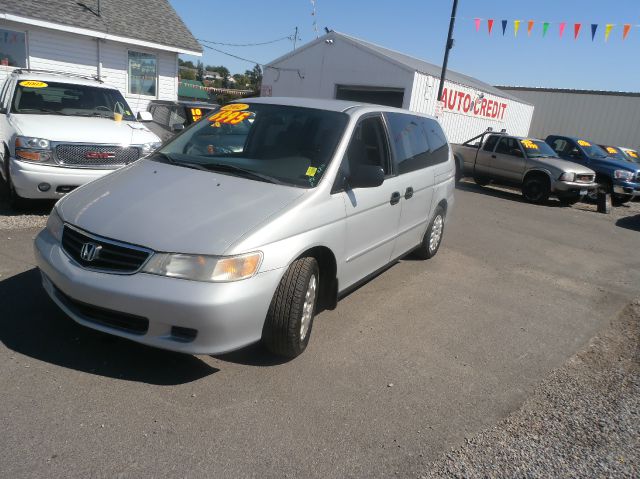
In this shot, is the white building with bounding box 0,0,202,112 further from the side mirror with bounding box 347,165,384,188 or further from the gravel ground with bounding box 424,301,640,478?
the gravel ground with bounding box 424,301,640,478

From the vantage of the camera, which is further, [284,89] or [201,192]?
[284,89]

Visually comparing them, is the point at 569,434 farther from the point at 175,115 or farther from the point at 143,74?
the point at 143,74

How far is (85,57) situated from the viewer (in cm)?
1394

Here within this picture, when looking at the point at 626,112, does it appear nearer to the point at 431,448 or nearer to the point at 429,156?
the point at 429,156

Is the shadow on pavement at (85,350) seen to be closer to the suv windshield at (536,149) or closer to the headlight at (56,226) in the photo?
the headlight at (56,226)

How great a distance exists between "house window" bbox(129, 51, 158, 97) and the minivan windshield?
475 inches

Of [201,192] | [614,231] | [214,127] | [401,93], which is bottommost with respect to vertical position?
[614,231]

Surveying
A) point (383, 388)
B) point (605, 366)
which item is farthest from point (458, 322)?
point (383, 388)

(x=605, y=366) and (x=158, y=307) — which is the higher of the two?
(x=158, y=307)

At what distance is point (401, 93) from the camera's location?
19.8 meters

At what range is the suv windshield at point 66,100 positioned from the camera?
22.7 ft

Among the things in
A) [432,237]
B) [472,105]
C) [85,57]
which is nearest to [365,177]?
[432,237]

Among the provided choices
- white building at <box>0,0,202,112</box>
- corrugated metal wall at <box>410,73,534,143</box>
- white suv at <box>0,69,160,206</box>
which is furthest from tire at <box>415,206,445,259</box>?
corrugated metal wall at <box>410,73,534,143</box>

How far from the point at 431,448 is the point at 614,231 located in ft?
32.4
